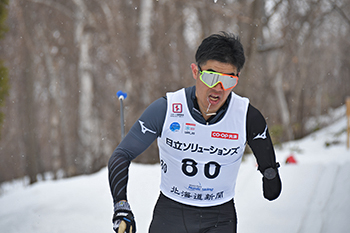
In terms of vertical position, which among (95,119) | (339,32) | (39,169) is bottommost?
(39,169)

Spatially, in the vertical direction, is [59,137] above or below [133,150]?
below

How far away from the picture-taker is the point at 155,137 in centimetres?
218

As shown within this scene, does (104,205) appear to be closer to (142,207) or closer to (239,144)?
(142,207)

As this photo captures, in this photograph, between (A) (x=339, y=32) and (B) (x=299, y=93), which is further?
(A) (x=339, y=32)

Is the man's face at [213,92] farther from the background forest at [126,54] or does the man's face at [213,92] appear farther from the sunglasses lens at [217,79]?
the background forest at [126,54]

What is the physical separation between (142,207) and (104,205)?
0.54m

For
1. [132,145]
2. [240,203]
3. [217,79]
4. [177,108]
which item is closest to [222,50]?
[217,79]

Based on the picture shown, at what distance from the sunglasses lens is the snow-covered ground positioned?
2570mm

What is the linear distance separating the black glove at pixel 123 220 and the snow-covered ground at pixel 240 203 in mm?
2497

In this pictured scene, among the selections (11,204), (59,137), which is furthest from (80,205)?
(59,137)

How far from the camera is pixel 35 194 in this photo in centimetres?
543

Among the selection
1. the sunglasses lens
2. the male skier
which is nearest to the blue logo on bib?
the male skier

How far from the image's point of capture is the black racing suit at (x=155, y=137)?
6.61 feet

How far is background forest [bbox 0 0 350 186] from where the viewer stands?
9.30 m
